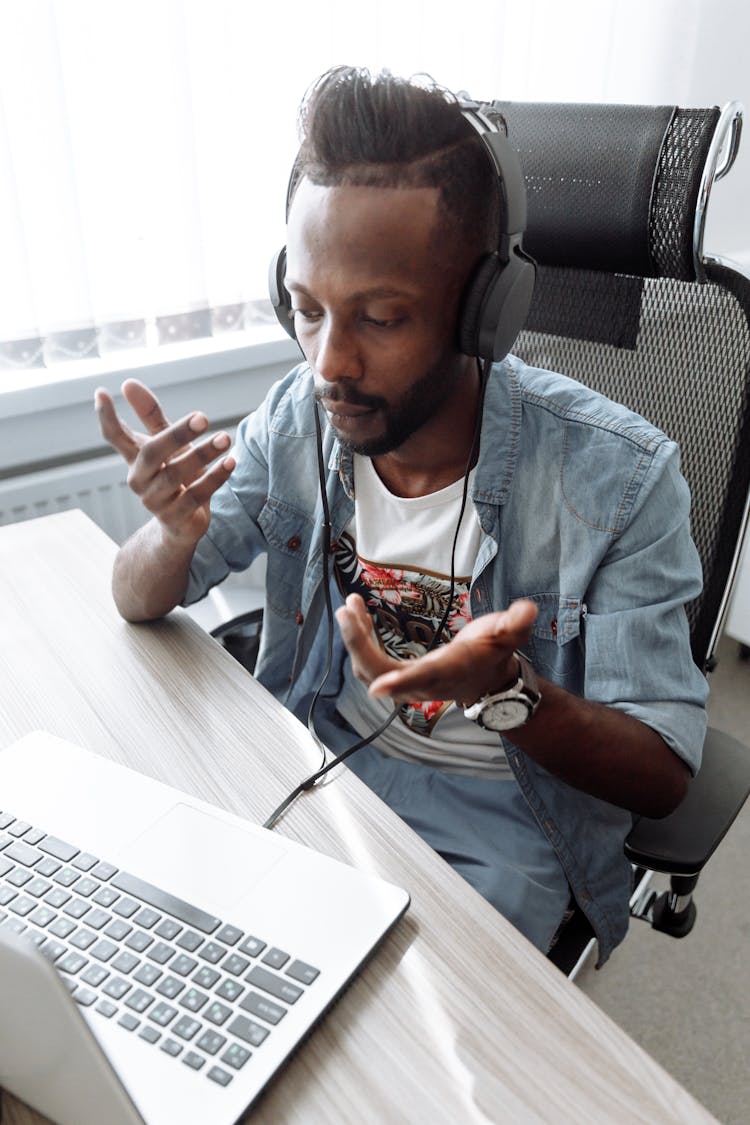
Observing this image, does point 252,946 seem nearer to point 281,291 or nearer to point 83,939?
point 83,939

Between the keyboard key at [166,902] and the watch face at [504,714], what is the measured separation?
24 cm

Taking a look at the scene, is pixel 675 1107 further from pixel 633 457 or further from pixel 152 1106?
pixel 633 457

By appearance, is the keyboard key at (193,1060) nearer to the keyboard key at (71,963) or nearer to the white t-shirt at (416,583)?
the keyboard key at (71,963)

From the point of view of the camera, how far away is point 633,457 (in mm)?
841

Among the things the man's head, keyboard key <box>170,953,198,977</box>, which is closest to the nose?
the man's head

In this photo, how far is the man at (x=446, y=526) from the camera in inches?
29.2

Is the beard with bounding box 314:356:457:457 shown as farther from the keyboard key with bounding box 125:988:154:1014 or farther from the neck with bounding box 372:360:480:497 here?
the keyboard key with bounding box 125:988:154:1014

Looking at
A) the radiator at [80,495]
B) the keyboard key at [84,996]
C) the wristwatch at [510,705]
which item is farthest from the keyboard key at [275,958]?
the radiator at [80,495]

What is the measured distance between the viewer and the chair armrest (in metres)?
0.77

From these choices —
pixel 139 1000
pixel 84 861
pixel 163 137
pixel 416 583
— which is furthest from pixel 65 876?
pixel 163 137

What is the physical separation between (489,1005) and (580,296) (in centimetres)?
75

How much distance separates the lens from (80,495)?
1511mm

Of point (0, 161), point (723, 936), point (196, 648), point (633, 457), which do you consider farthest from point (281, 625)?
point (723, 936)

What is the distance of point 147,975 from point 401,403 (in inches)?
20.1
